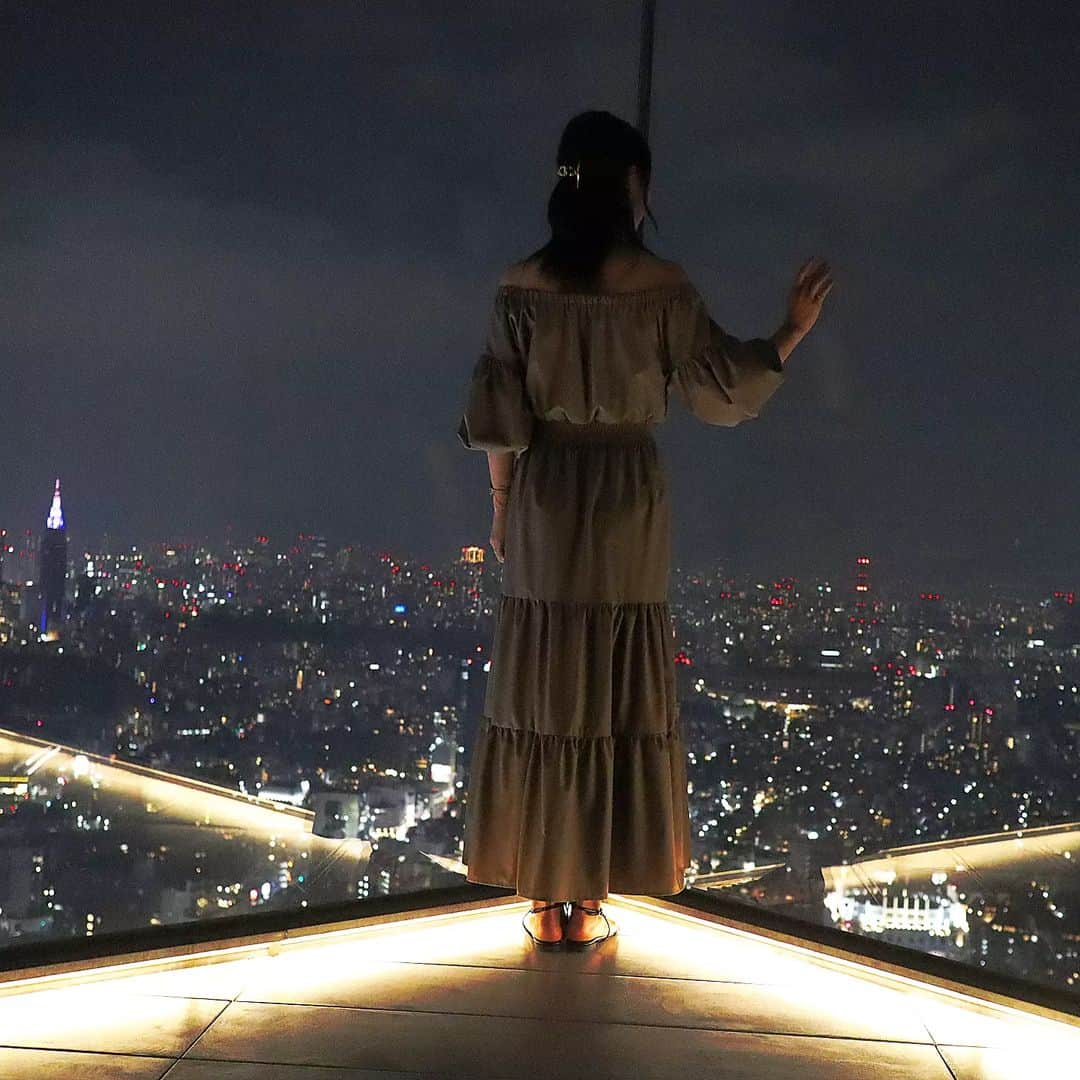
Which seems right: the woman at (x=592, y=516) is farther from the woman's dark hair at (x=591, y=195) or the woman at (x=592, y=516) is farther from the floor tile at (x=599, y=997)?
the floor tile at (x=599, y=997)

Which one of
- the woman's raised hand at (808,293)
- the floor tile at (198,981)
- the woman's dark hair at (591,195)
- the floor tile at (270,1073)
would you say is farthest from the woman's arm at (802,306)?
the floor tile at (198,981)

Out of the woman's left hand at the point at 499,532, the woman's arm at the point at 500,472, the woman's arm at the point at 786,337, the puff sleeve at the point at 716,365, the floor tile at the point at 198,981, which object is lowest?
the floor tile at the point at 198,981

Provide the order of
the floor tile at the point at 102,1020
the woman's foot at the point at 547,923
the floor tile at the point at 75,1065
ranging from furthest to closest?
the woman's foot at the point at 547,923, the floor tile at the point at 102,1020, the floor tile at the point at 75,1065

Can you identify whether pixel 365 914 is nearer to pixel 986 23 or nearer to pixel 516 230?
pixel 516 230

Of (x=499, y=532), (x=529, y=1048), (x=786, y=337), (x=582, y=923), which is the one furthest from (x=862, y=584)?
(x=529, y=1048)

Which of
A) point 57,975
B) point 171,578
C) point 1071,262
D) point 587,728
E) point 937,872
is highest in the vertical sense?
point 1071,262

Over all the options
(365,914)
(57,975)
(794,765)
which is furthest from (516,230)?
(57,975)

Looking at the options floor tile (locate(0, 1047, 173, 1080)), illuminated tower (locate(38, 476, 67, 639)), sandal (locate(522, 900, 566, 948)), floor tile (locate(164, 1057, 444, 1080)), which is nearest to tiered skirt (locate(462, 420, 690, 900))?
sandal (locate(522, 900, 566, 948))

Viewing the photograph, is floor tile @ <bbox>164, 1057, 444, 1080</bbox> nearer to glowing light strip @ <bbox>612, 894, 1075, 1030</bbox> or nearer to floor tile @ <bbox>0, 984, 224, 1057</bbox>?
floor tile @ <bbox>0, 984, 224, 1057</bbox>
